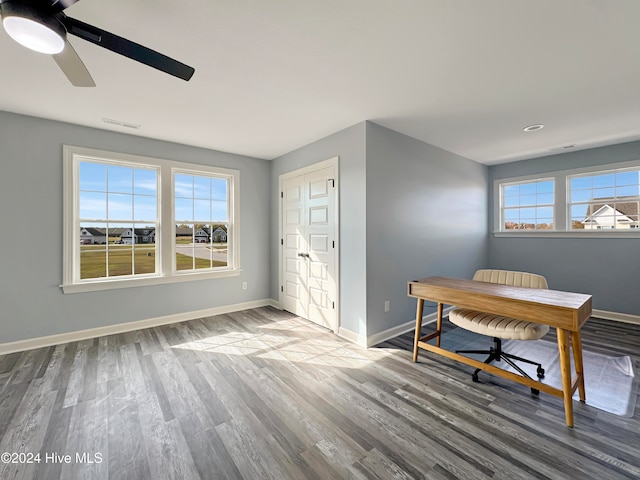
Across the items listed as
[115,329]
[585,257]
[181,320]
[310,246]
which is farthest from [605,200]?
[115,329]

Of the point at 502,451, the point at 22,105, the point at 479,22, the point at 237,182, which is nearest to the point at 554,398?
the point at 502,451

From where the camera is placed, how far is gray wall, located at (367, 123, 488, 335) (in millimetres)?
3184

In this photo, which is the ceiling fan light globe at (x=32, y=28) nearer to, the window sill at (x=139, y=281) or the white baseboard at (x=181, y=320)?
the window sill at (x=139, y=281)

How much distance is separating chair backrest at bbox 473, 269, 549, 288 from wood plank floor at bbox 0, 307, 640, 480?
3.13 ft

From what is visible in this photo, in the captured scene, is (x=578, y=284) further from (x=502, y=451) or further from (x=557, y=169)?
(x=502, y=451)

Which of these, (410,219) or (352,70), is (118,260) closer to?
(352,70)

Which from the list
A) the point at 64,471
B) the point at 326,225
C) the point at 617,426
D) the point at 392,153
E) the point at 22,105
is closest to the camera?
→ the point at 64,471

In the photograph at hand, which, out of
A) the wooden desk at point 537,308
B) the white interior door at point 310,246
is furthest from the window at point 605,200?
the white interior door at point 310,246

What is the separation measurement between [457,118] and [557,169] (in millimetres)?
2766

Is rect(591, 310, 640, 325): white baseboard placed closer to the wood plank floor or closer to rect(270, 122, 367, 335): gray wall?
the wood plank floor

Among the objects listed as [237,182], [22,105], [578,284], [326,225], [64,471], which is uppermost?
[22,105]

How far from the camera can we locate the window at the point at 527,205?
4.61 meters

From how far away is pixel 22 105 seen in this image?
2.69m

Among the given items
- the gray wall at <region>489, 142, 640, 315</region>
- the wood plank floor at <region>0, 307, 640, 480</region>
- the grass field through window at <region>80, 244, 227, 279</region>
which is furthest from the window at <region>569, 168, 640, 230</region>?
the grass field through window at <region>80, 244, 227, 279</region>
